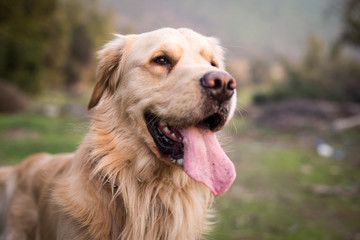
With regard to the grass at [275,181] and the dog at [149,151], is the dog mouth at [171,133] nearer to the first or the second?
the dog at [149,151]

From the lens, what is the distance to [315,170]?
7406 millimetres

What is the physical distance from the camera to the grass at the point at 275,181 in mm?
4484

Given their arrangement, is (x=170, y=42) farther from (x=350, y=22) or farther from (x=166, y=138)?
(x=350, y=22)

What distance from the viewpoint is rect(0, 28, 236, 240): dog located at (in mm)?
2127

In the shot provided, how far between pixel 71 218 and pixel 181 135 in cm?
102

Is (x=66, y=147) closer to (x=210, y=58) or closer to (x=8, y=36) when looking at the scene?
(x=210, y=58)

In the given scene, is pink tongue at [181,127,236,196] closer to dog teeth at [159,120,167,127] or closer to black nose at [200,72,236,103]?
dog teeth at [159,120,167,127]

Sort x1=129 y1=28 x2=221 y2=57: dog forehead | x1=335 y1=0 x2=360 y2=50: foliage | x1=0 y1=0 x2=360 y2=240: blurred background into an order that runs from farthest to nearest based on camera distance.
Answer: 1. x1=335 y1=0 x2=360 y2=50: foliage
2. x1=0 y1=0 x2=360 y2=240: blurred background
3. x1=129 y1=28 x2=221 y2=57: dog forehead

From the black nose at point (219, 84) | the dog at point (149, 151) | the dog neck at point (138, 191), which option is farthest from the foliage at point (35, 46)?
the black nose at point (219, 84)

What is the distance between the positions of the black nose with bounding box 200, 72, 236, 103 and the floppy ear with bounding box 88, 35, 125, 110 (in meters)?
0.99

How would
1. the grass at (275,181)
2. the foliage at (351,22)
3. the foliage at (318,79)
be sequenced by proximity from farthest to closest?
1. the foliage at (318,79)
2. the foliage at (351,22)
3. the grass at (275,181)

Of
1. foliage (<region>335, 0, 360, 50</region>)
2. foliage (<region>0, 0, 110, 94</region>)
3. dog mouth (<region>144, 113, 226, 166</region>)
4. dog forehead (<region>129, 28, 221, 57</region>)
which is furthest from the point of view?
foliage (<region>0, 0, 110, 94</region>)

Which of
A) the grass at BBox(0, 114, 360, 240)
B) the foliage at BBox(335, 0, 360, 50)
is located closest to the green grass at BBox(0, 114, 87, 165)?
the grass at BBox(0, 114, 360, 240)

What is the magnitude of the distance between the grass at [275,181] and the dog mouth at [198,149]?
1.48 ft
